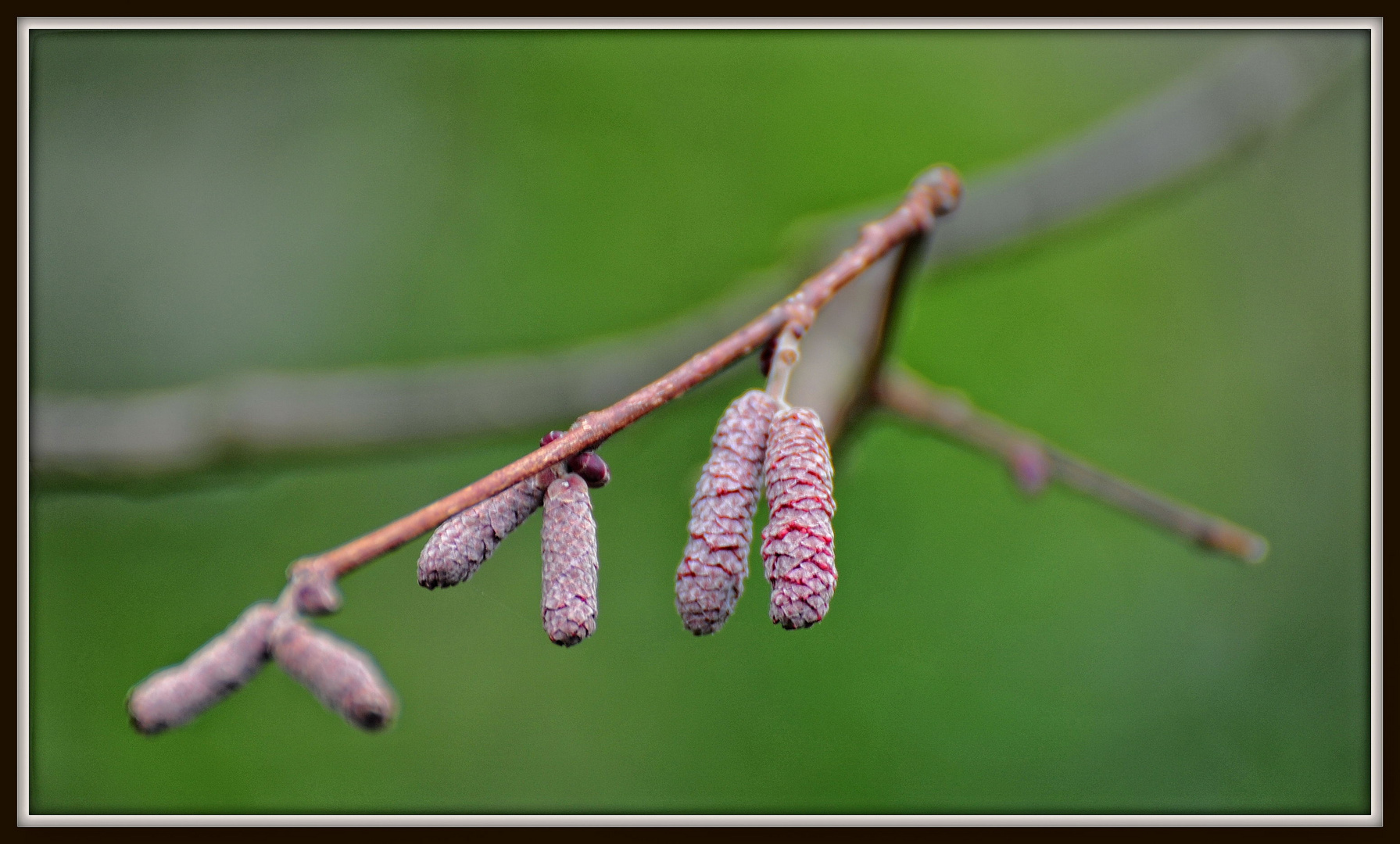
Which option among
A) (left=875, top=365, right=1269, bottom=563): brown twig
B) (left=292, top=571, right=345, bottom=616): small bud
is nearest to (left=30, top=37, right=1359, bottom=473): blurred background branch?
(left=875, top=365, right=1269, bottom=563): brown twig

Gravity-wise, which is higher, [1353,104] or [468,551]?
[1353,104]

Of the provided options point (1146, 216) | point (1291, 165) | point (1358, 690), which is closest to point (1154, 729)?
point (1358, 690)

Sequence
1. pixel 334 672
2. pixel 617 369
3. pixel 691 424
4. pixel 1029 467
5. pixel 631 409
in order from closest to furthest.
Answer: pixel 334 672, pixel 631 409, pixel 1029 467, pixel 617 369, pixel 691 424

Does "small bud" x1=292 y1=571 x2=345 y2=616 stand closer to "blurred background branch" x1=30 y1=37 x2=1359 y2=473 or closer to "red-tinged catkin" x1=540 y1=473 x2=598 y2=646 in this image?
"red-tinged catkin" x1=540 y1=473 x2=598 y2=646

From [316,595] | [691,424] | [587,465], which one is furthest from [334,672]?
[691,424]

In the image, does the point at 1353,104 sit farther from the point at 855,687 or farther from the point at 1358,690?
the point at 855,687

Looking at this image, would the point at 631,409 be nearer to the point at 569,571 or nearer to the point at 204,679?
the point at 569,571
